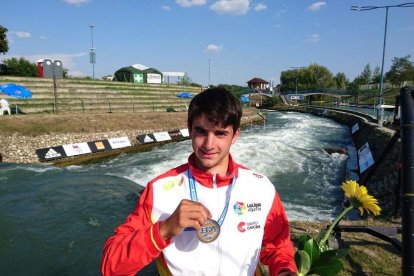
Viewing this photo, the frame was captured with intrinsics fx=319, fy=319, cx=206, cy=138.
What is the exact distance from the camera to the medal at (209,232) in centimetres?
199

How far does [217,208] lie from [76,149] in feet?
63.6

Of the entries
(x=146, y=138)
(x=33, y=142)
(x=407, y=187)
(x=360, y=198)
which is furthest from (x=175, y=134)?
(x=360, y=198)

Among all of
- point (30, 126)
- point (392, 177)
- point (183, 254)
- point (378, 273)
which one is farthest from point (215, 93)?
point (30, 126)

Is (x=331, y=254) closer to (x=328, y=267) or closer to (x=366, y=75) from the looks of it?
(x=328, y=267)

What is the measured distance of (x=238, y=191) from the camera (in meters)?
2.31

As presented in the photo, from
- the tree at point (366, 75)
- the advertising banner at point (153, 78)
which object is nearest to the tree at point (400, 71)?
the tree at point (366, 75)

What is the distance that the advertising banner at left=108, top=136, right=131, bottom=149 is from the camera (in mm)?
22116

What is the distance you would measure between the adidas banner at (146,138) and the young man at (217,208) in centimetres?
2265

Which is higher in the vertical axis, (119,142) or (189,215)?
(189,215)

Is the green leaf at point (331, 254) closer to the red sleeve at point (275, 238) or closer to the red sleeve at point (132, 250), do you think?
the red sleeve at point (275, 238)

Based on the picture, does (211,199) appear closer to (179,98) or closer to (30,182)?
(30,182)

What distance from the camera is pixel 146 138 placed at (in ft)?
82.1

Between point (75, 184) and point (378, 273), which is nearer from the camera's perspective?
point (378, 273)

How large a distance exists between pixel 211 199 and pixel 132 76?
210ft
